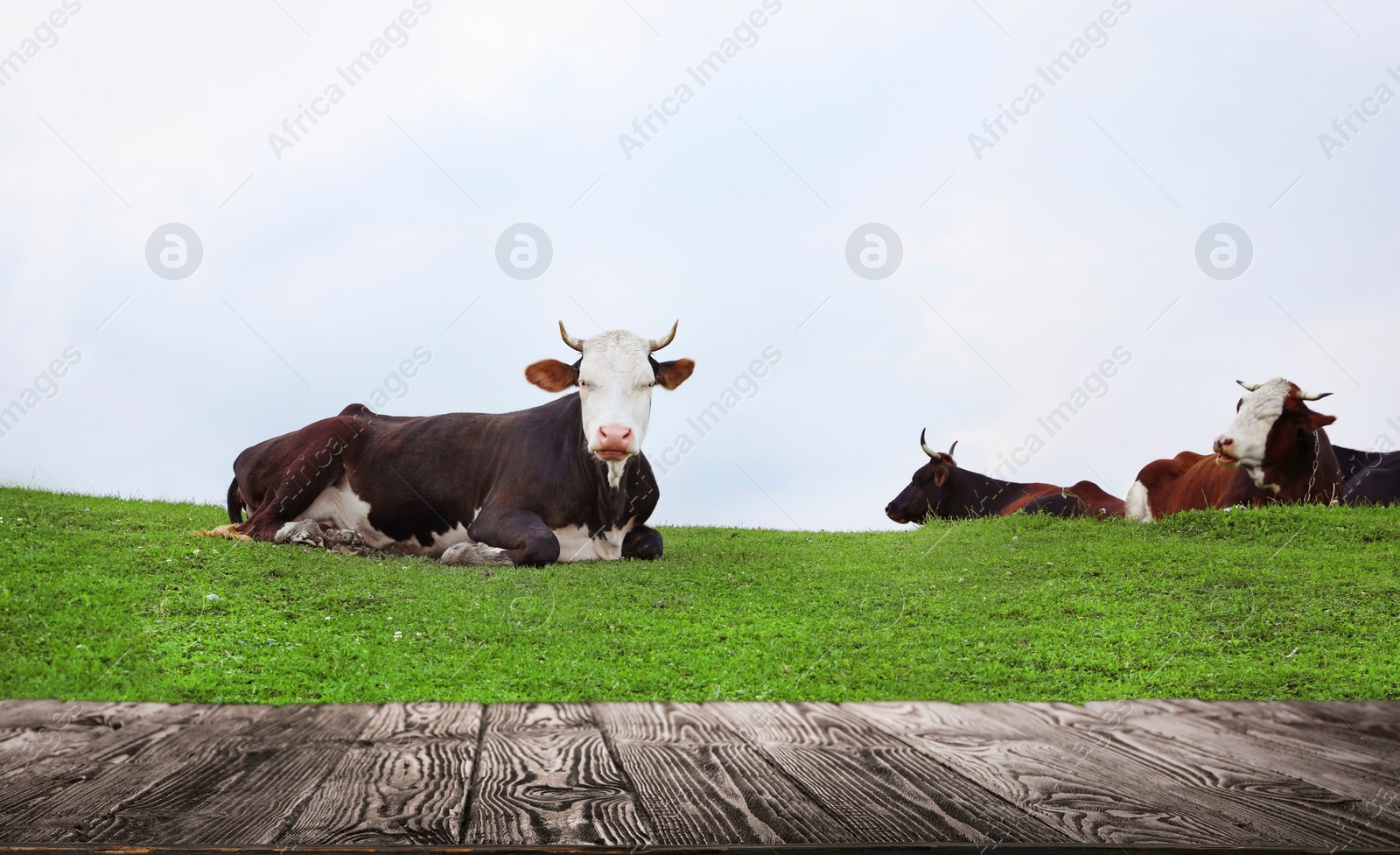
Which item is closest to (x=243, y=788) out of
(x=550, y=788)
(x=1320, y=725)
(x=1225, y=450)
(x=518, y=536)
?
(x=550, y=788)

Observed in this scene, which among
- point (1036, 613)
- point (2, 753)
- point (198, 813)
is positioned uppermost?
point (1036, 613)

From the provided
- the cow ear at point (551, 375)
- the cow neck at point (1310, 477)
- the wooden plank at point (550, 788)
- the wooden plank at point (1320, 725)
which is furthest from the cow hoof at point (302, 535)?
the cow neck at point (1310, 477)

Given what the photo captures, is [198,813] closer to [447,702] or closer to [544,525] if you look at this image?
[447,702]

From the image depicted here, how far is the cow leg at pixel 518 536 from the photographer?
841 cm

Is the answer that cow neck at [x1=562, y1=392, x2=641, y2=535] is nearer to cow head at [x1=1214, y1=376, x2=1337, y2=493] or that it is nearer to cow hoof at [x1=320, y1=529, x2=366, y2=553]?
cow hoof at [x1=320, y1=529, x2=366, y2=553]

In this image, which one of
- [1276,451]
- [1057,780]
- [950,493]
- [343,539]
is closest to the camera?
[1057,780]

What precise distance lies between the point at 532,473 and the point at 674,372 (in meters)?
1.53

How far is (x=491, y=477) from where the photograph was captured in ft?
31.5

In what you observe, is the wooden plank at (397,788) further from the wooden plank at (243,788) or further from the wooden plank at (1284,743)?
the wooden plank at (1284,743)

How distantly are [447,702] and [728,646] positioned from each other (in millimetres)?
1845

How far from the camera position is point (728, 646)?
538 cm

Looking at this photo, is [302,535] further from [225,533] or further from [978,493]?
[978,493]

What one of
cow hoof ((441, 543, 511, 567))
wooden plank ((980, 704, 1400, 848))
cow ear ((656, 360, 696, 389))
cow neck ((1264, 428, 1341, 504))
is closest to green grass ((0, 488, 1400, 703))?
cow hoof ((441, 543, 511, 567))

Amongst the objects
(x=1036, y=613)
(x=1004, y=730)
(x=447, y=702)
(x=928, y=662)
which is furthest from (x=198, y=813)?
(x=1036, y=613)
